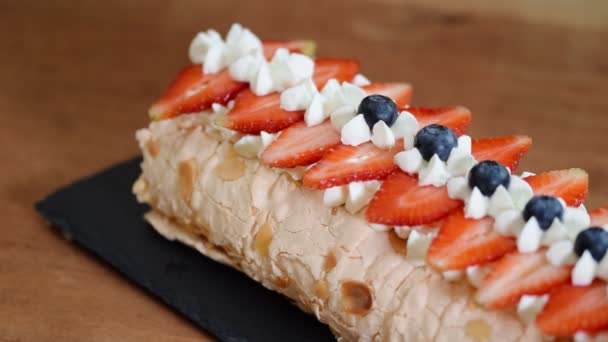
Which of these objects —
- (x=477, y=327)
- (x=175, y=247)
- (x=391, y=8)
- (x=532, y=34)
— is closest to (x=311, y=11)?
(x=391, y=8)

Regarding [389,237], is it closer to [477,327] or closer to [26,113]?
[477,327]

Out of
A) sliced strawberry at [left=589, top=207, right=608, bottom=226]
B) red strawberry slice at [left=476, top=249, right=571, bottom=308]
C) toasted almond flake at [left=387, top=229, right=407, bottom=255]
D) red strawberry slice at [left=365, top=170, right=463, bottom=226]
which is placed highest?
red strawberry slice at [left=365, top=170, right=463, bottom=226]

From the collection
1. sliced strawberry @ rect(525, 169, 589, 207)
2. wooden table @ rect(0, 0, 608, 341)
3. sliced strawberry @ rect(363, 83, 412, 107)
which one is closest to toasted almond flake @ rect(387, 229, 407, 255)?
sliced strawberry @ rect(525, 169, 589, 207)

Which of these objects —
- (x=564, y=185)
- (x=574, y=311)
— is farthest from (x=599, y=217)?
(x=574, y=311)

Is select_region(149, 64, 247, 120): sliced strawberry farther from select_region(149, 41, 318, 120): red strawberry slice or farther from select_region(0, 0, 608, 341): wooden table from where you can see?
select_region(0, 0, 608, 341): wooden table

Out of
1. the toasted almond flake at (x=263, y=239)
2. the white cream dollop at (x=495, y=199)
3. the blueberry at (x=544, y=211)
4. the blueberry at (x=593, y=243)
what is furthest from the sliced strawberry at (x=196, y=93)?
the blueberry at (x=593, y=243)

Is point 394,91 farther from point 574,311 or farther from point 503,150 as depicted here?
point 574,311
